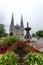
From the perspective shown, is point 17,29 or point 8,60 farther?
point 17,29

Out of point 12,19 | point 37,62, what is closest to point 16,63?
point 37,62

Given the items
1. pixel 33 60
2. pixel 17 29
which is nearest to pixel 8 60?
pixel 33 60

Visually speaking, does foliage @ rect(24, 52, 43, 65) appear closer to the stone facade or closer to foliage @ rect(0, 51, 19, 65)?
foliage @ rect(0, 51, 19, 65)

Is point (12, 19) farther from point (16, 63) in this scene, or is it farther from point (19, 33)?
point (16, 63)

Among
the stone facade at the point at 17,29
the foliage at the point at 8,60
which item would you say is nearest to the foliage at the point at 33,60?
the foliage at the point at 8,60

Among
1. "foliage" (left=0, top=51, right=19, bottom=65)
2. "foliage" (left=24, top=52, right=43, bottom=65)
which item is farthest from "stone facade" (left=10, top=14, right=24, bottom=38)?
"foliage" (left=24, top=52, right=43, bottom=65)

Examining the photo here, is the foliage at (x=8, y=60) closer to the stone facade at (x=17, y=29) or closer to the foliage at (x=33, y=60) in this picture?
the foliage at (x=33, y=60)

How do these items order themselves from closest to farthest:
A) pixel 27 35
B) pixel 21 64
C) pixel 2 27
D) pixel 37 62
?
1. pixel 37 62
2. pixel 21 64
3. pixel 27 35
4. pixel 2 27

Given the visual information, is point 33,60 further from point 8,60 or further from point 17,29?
point 17,29

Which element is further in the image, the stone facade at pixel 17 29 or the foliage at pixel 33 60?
the stone facade at pixel 17 29

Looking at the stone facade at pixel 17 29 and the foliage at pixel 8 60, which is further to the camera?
the stone facade at pixel 17 29

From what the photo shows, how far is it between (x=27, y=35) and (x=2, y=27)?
18329 mm

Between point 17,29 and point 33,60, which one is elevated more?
point 33,60

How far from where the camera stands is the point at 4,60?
247 inches
